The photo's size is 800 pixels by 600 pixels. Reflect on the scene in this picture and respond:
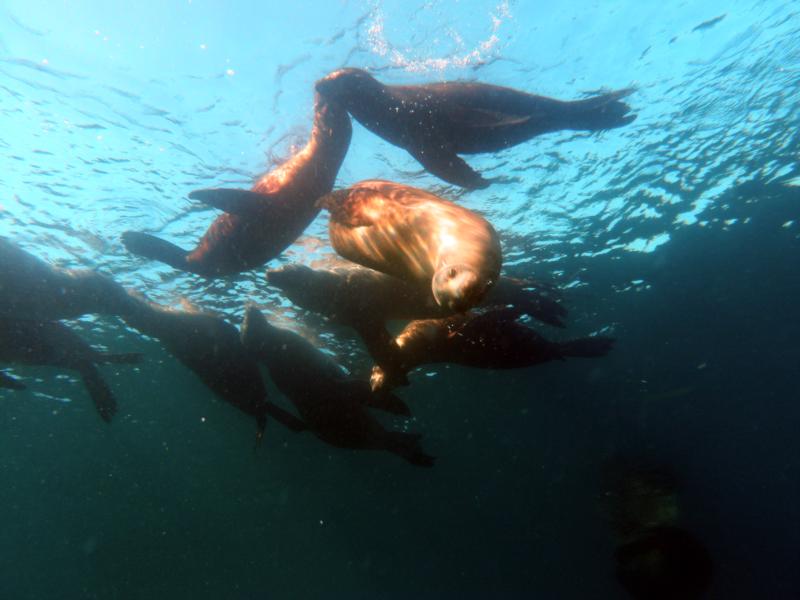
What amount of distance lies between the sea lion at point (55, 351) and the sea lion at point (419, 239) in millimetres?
7671

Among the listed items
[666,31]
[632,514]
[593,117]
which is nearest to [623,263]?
[666,31]

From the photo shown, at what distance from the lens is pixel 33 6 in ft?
18.7

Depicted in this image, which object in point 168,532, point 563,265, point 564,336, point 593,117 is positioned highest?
point 593,117

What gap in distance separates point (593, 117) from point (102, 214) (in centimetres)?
1006

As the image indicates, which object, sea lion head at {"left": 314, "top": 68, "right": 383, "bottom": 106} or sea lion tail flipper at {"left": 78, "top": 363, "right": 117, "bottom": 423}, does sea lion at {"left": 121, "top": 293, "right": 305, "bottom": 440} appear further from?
sea lion head at {"left": 314, "top": 68, "right": 383, "bottom": 106}

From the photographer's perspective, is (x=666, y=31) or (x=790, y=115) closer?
(x=666, y=31)

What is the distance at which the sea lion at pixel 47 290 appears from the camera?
8.47 meters

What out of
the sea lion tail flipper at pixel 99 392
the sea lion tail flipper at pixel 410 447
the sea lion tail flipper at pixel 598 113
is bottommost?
the sea lion tail flipper at pixel 99 392

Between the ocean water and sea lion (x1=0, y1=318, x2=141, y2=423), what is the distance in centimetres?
255

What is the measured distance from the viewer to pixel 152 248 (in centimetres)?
635

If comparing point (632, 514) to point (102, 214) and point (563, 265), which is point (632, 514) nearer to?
point (563, 265)

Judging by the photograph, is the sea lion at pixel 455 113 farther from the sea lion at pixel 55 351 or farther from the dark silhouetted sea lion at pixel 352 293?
the sea lion at pixel 55 351

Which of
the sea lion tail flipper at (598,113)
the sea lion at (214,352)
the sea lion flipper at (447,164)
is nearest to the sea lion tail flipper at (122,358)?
the sea lion at (214,352)

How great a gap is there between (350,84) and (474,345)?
15.1 feet
